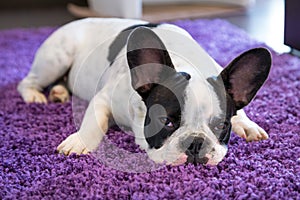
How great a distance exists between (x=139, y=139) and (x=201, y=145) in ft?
0.83

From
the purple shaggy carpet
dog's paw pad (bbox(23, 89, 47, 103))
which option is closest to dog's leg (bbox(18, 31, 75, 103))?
dog's paw pad (bbox(23, 89, 47, 103))

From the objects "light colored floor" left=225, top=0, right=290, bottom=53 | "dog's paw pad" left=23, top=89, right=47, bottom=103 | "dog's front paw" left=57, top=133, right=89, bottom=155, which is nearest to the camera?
"dog's front paw" left=57, top=133, right=89, bottom=155

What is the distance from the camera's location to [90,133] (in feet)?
5.09

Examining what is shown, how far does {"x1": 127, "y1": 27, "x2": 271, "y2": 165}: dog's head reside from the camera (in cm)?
131

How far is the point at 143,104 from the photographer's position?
1.45 meters

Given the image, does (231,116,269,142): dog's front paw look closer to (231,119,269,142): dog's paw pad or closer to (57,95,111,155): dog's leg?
(231,119,269,142): dog's paw pad

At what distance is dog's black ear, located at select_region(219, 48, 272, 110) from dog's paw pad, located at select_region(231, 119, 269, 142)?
0.47 ft

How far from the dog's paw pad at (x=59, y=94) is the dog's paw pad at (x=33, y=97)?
3 cm

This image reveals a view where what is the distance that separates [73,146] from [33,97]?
63 cm

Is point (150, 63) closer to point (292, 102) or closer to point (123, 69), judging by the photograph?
point (123, 69)

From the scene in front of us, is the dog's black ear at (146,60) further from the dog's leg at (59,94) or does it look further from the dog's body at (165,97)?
the dog's leg at (59,94)

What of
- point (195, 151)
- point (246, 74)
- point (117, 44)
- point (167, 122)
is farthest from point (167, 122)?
point (117, 44)

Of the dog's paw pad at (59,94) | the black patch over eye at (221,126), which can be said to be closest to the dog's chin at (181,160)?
the black patch over eye at (221,126)

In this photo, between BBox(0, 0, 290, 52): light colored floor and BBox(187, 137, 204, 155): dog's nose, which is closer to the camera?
BBox(187, 137, 204, 155): dog's nose
